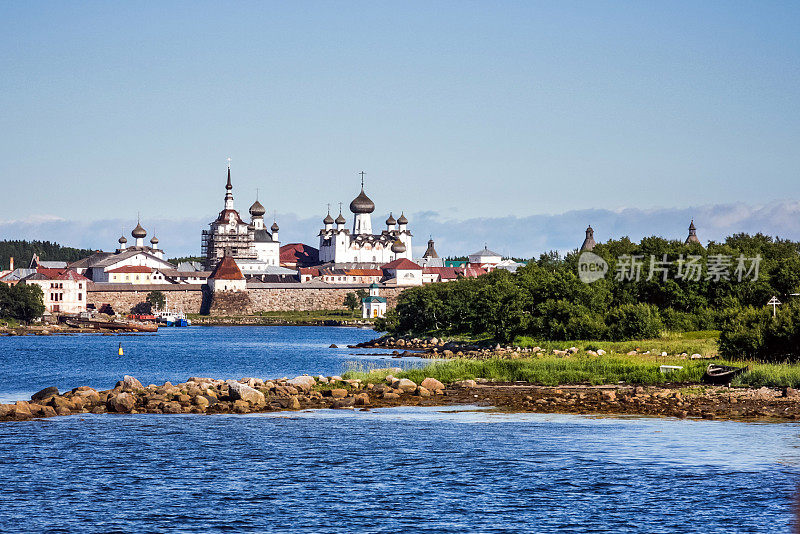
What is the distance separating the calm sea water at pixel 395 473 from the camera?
20.6 meters

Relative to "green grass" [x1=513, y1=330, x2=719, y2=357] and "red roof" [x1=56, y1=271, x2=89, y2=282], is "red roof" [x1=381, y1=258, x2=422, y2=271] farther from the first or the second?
"green grass" [x1=513, y1=330, x2=719, y2=357]

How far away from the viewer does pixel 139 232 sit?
193500mm

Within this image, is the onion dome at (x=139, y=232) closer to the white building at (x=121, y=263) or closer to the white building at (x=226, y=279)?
the white building at (x=121, y=263)

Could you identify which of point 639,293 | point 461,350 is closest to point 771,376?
point 461,350

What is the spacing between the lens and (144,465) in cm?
2592

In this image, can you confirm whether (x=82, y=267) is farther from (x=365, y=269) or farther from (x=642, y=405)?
(x=642, y=405)

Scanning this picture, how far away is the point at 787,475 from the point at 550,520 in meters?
6.45

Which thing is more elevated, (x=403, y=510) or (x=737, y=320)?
(x=737, y=320)

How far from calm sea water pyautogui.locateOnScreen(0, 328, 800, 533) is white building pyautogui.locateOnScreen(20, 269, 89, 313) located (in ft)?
391

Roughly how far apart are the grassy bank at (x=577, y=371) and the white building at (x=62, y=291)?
112 meters

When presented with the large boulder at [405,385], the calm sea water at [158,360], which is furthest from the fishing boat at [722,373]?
the calm sea water at [158,360]

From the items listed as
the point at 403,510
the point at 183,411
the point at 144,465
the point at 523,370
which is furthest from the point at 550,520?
the point at 523,370

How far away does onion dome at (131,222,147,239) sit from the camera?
193375mm

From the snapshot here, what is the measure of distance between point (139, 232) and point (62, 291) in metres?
46.3
